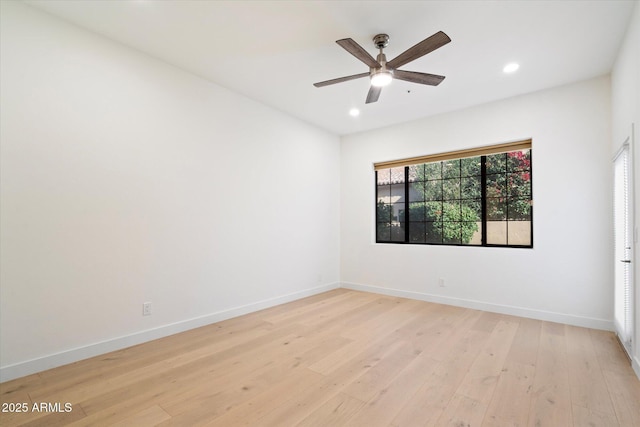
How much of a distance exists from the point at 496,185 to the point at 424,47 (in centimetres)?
273

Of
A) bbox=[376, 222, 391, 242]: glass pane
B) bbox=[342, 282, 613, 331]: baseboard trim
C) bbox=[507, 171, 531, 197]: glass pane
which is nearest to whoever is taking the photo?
bbox=[342, 282, 613, 331]: baseboard trim

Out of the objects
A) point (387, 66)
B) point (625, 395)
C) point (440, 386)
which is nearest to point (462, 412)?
point (440, 386)

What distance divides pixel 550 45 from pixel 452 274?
2.92 m

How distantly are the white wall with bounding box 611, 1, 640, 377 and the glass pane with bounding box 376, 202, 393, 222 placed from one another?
2.97 m

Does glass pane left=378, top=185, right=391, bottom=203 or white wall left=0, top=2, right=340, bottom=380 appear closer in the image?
white wall left=0, top=2, right=340, bottom=380

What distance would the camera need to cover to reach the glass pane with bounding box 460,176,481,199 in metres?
4.45

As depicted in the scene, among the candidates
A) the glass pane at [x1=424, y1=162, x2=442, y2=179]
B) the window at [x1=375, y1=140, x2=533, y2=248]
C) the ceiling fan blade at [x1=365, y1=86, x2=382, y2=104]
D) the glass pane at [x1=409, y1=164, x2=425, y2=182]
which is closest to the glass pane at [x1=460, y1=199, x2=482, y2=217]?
the window at [x1=375, y1=140, x2=533, y2=248]

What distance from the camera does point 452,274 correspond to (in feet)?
14.4

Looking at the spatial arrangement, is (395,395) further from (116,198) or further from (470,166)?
(470,166)

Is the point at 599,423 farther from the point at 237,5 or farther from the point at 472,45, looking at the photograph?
the point at 237,5

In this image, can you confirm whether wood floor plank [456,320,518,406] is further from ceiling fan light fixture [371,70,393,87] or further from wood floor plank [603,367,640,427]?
ceiling fan light fixture [371,70,393,87]

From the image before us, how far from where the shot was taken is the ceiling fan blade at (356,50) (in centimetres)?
227

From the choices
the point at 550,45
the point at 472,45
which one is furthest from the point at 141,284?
the point at 550,45

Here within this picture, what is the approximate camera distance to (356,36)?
2.73 m
